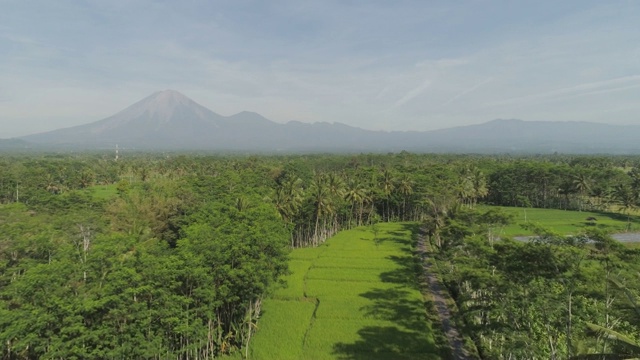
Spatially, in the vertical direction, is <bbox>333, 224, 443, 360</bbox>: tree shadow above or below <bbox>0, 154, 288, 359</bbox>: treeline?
below

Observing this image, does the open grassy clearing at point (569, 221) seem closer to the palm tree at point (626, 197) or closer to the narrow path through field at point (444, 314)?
the palm tree at point (626, 197)

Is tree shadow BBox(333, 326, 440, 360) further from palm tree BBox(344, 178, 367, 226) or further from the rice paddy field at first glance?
palm tree BBox(344, 178, 367, 226)

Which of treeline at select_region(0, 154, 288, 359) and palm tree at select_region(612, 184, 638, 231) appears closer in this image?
treeline at select_region(0, 154, 288, 359)

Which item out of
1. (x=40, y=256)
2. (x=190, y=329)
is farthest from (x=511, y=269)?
(x=40, y=256)

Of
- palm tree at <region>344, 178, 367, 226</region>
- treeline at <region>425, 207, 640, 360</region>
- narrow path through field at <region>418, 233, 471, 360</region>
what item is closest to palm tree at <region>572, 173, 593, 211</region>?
palm tree at <region>344, 178, 367, 226</region>

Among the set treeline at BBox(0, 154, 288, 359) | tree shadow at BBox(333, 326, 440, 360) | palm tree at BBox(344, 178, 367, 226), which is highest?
palm tree at BBox(344, 178, 367, 226)

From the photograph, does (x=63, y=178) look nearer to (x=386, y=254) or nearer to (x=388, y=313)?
(x=386, y=254)

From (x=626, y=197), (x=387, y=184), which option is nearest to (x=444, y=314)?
(x=387, y=184)
